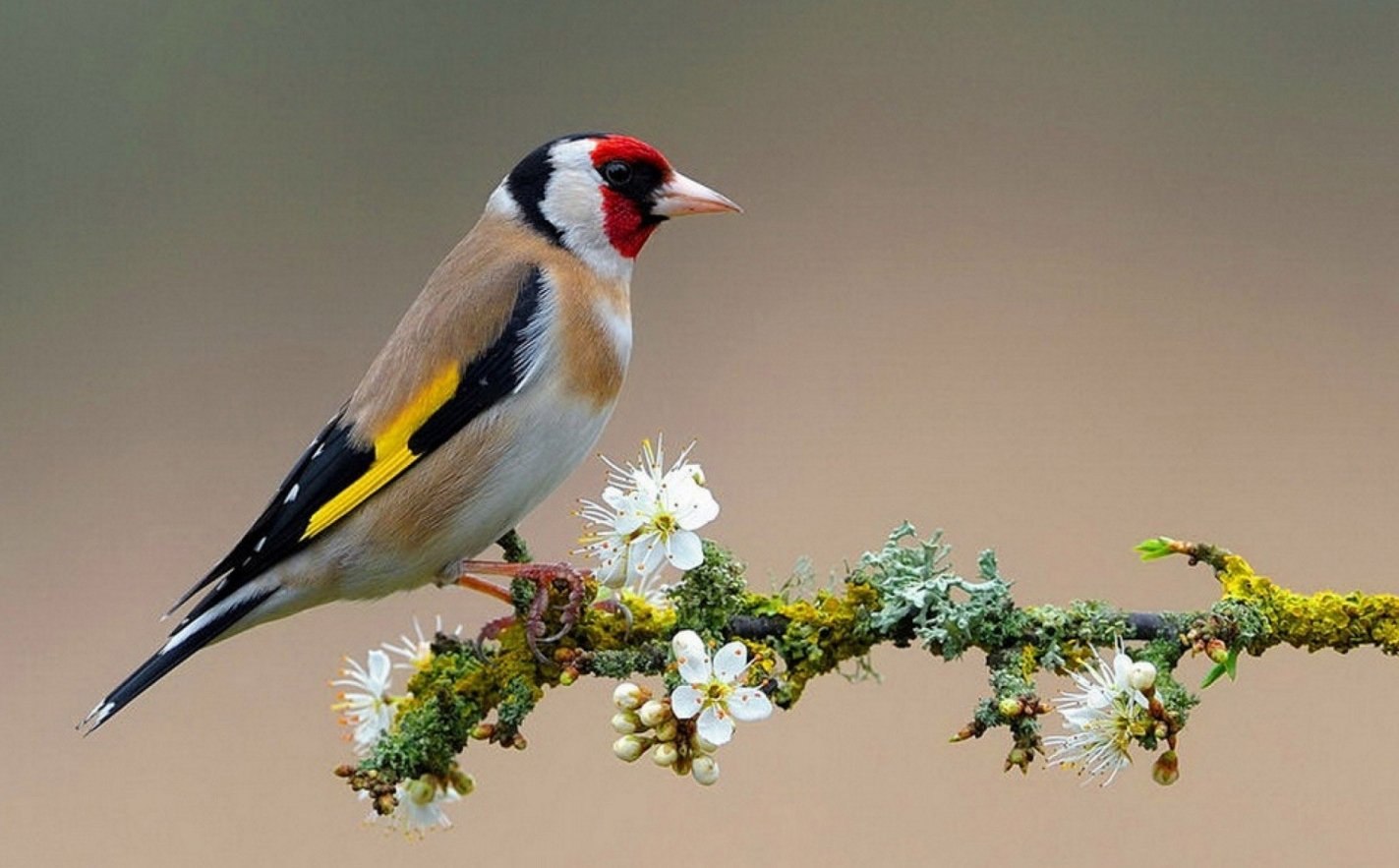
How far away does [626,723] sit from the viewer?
6.72 ft

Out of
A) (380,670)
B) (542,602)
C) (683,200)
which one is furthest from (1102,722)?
(683,200)

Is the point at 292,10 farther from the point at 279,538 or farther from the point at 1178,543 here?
the point at 1178,543

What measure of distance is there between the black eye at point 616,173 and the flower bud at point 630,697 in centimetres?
112

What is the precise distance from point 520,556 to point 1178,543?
38.7 inches

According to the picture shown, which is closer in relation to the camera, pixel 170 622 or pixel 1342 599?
pixel 1342 599

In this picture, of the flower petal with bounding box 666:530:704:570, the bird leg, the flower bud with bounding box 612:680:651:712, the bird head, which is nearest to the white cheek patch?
the bird head

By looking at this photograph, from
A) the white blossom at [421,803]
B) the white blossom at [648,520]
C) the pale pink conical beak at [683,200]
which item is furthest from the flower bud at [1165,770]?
the pale pink conical beak at [683,200]

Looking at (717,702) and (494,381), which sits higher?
(494,381)

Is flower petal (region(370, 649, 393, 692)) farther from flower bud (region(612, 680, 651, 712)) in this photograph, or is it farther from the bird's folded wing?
flower bud (region(612, 680, 651, 712))

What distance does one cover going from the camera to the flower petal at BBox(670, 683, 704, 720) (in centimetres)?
200

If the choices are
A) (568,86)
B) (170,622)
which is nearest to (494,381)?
(170,622)

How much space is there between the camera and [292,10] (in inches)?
296

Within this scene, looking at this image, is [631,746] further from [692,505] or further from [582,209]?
[582,209]

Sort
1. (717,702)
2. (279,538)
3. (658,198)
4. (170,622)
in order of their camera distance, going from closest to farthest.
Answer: (717,702) < (279,538) < (658,198) < (170,622)
